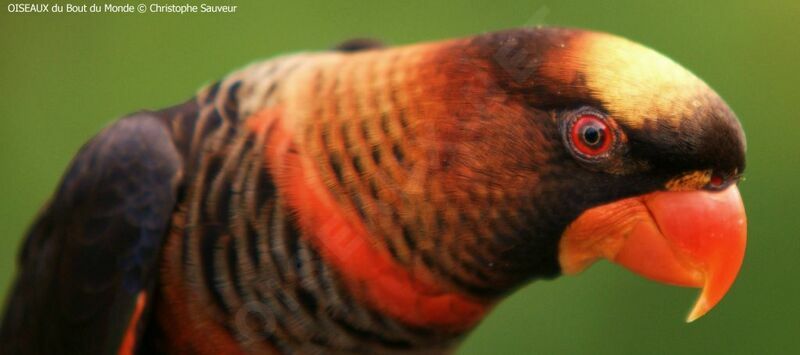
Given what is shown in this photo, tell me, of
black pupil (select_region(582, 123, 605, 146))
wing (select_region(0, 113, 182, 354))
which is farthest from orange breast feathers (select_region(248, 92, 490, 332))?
black pupil (select_region(582, 123, 605, 146))

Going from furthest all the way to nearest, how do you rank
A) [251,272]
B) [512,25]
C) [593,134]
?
[512,25] → [251,272] → [593,134]

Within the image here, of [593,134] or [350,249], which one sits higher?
[593,134]

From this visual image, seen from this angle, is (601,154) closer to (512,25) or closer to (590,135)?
(590,135)

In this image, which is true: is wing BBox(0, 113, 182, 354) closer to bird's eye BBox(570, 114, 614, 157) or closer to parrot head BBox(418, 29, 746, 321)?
parrot head BBox(418, 29, 746, 321)

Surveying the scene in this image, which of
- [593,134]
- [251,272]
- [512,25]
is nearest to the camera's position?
[593,134]

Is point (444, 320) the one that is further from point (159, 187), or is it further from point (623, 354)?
point (623, 354)

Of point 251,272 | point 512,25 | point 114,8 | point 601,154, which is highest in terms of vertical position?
point 114,8

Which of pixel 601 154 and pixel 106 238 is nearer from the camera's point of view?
pixel 601 154

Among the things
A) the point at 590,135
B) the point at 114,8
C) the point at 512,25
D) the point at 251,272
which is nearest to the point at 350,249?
the point at 251,272
